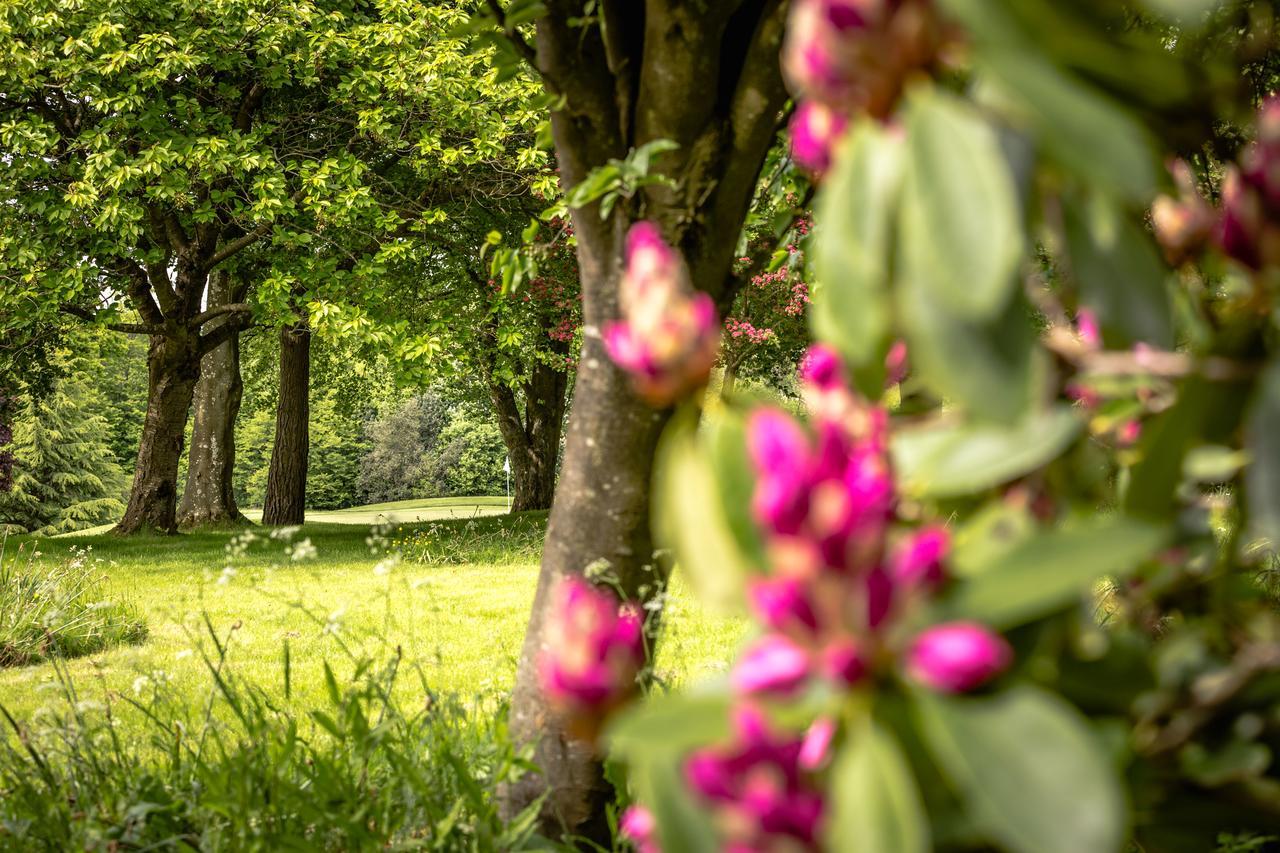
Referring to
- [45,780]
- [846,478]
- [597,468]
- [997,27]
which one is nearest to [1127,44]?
[997,27]

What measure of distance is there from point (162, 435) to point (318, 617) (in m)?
9.40

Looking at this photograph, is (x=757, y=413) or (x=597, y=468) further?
(x=597, y=468)

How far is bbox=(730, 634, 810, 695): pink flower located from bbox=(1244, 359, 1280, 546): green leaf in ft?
0.78

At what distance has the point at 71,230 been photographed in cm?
984

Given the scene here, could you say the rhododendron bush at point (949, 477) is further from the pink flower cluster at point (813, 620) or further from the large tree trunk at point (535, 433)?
the large tree trunk at point (535, 433)

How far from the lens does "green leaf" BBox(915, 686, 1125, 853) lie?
41cm

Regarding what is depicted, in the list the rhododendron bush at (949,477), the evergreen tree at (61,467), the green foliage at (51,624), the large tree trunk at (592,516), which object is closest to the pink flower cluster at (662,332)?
the rhododendron bush at (949,477)

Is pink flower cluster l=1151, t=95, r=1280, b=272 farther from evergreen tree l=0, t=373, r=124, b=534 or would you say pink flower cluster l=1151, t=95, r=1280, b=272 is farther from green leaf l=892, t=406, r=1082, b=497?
evergreen tree l=0, t=373, r=124, b=534

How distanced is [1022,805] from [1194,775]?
1.08 ft

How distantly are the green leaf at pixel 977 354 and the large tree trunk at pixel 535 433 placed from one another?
628 inches

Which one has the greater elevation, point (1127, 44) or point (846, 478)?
point (1127, 44)

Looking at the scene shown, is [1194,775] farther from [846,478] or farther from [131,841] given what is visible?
[131,841]

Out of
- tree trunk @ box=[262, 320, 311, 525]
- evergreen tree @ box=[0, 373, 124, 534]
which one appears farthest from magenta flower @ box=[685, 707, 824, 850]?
evergreen tree @ box=[0, 373, 124, 534]

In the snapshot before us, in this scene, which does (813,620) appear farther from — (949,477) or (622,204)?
(622,204)
